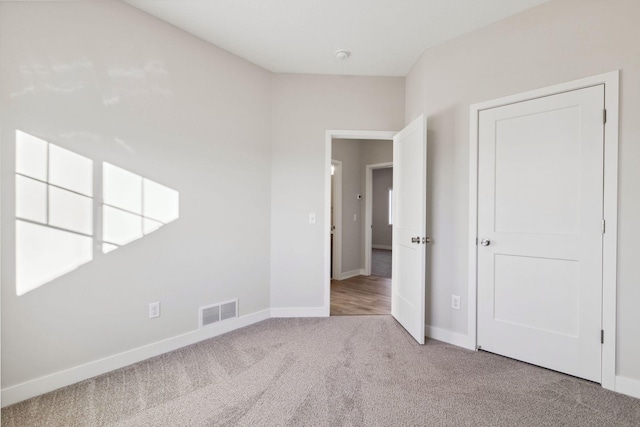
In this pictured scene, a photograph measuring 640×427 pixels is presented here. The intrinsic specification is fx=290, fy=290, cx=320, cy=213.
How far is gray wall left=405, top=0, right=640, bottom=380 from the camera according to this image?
1.86 meters

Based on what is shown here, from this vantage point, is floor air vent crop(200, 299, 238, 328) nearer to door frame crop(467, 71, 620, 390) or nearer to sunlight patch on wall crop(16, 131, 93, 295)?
sunlight patch on wall crop(16, 131, 93, 295)

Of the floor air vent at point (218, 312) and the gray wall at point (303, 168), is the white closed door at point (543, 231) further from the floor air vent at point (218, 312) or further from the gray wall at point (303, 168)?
the floor air vent at point (218, 312)

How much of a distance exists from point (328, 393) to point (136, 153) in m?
2.22

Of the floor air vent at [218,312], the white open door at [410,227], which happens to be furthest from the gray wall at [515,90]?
the floor air vent at [218,312]

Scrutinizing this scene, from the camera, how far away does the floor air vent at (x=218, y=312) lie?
269cm

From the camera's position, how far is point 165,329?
242 cm

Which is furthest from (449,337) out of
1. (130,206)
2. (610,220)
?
(130,206)

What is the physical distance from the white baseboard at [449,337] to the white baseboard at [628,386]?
2.83ft

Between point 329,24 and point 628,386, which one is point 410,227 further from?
point 329,24

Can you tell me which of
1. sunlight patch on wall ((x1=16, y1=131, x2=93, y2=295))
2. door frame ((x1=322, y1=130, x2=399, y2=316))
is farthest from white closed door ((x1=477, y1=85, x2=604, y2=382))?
sunlight patch on wall ((x1=16, y1=131, x2=93, y2=295))

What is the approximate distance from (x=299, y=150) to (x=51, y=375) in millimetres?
2721

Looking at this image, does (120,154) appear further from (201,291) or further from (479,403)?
(479,403)

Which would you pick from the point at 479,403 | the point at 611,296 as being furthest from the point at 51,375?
the point at 611,296

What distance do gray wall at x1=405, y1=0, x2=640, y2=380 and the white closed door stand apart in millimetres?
123
